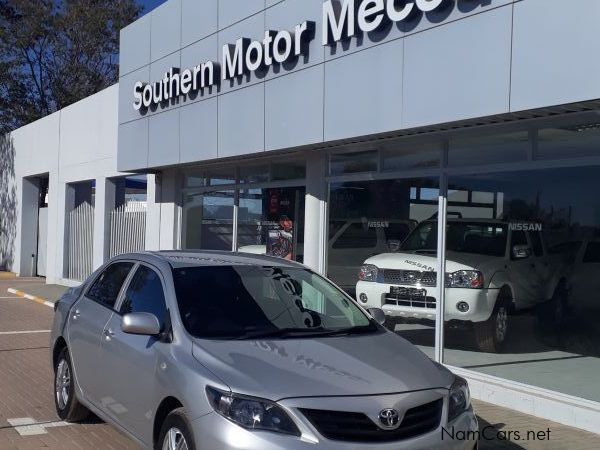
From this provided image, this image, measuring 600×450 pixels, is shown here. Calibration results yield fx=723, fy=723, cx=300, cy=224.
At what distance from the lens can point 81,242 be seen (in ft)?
64.7

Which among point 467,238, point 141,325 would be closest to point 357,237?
point 467,238

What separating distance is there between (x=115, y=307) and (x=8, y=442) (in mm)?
1452

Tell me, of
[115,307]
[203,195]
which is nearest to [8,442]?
[115,307]

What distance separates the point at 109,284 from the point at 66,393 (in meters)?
1.13

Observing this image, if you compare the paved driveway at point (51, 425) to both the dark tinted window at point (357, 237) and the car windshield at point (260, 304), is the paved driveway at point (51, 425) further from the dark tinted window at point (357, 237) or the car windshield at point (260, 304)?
the dark tinted window at point (357, 237)

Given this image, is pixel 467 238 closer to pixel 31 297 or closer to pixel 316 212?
A: pixel 316 212

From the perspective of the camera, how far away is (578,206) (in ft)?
23.5

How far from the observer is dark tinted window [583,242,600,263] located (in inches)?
278

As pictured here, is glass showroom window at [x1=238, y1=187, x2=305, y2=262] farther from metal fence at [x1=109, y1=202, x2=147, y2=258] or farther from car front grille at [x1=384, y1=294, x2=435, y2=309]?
metal fence at [x1=109, y1=202, x2=147, y2=258]

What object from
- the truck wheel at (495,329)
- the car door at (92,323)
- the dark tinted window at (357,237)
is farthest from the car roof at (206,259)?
the dark tinted window at (357,237)

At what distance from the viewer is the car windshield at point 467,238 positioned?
814cm

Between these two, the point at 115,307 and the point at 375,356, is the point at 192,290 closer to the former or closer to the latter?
the point at 115,307

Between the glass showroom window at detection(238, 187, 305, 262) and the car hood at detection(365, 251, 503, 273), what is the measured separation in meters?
2.25

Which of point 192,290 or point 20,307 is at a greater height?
point 192,290
